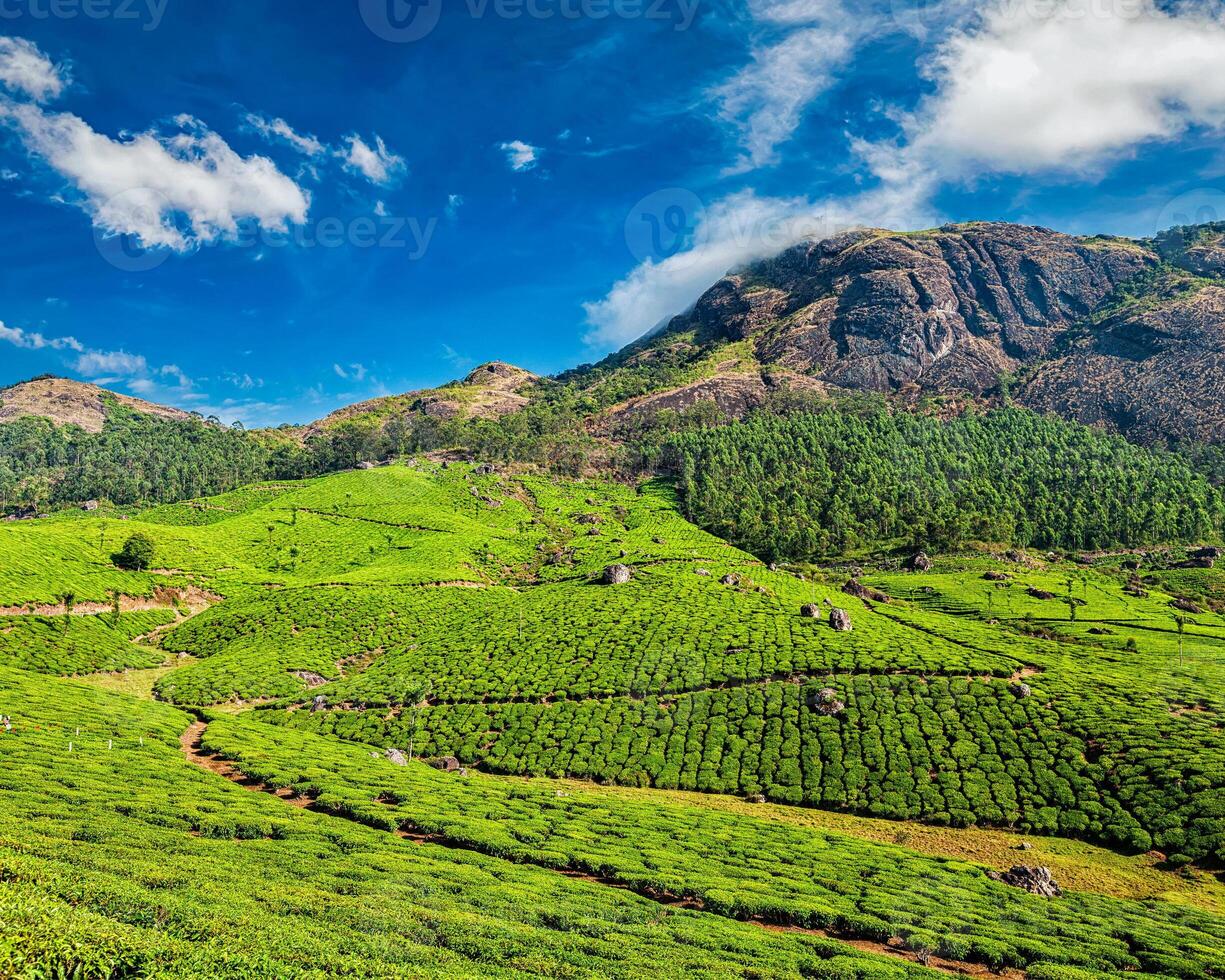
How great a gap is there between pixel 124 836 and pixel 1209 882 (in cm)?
6140

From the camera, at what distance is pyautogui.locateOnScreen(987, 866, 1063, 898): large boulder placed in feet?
121

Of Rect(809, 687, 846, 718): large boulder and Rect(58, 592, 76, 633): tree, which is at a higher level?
Rect(58, 592, 76, 633): tree

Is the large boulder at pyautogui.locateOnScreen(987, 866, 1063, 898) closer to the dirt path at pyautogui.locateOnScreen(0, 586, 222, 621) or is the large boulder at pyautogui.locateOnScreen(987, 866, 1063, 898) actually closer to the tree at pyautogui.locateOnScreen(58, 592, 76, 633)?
the tree at pyautogui.locateOnScreen(58, 592, 76, 633)

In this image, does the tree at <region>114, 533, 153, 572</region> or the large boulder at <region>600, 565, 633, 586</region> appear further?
the large boulder at <region>600, 565, 633, 586</region>

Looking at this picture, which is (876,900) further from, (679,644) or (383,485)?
(383,485)

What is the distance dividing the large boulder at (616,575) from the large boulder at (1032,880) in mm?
75310

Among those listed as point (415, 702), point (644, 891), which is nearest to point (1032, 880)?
Answer: point (644, 891)

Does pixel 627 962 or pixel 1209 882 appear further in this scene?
pixel 1209 882

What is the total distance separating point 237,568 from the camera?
11669cm

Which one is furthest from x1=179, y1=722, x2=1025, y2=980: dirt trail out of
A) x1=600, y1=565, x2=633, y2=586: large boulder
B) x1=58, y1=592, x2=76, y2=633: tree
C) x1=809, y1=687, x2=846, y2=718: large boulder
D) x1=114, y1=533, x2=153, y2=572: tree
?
x1=600, y1=565, x2=633, y2=586: large boulder

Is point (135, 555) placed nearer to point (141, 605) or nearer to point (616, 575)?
point (141, 605)

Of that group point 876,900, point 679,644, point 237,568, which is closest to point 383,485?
point 237,568

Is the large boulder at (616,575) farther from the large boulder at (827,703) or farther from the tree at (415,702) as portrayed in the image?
the large boulder at (827,703)

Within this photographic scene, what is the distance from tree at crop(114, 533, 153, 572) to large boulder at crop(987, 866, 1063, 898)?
121 metres
